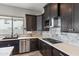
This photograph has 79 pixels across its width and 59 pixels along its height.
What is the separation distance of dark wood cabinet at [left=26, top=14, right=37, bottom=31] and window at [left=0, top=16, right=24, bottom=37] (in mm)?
371

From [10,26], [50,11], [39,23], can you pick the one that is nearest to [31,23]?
[39,23]

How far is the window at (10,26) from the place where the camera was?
4.69m

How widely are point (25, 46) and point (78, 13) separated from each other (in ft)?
10.8

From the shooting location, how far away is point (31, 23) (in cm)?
510

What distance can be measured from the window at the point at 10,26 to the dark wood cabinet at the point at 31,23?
371 millimetres

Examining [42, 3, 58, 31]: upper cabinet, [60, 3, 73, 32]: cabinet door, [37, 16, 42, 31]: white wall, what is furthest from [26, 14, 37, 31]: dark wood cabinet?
[60, 3, 73, 32]: cabinet door

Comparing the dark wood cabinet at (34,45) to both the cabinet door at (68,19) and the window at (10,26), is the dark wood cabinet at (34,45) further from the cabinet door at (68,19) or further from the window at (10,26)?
the cabinet door at (68,19)

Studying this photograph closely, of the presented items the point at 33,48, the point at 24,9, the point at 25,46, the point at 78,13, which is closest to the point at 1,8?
the point at 24,9

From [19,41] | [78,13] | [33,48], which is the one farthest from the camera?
[33,48]

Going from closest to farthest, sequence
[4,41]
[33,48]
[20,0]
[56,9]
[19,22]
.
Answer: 1. [20,0]
2. [56,9]
3. [4,41]
4. [33,48]
5. [19,22]

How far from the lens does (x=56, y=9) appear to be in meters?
2.97

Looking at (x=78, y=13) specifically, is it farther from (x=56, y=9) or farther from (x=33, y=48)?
(x=33, y=48)

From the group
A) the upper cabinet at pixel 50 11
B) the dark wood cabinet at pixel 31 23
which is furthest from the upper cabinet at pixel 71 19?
the dark wood cabinet at pixel 31 23

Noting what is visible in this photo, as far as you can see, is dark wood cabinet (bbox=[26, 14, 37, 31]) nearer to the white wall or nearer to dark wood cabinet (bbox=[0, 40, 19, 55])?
the white wall
